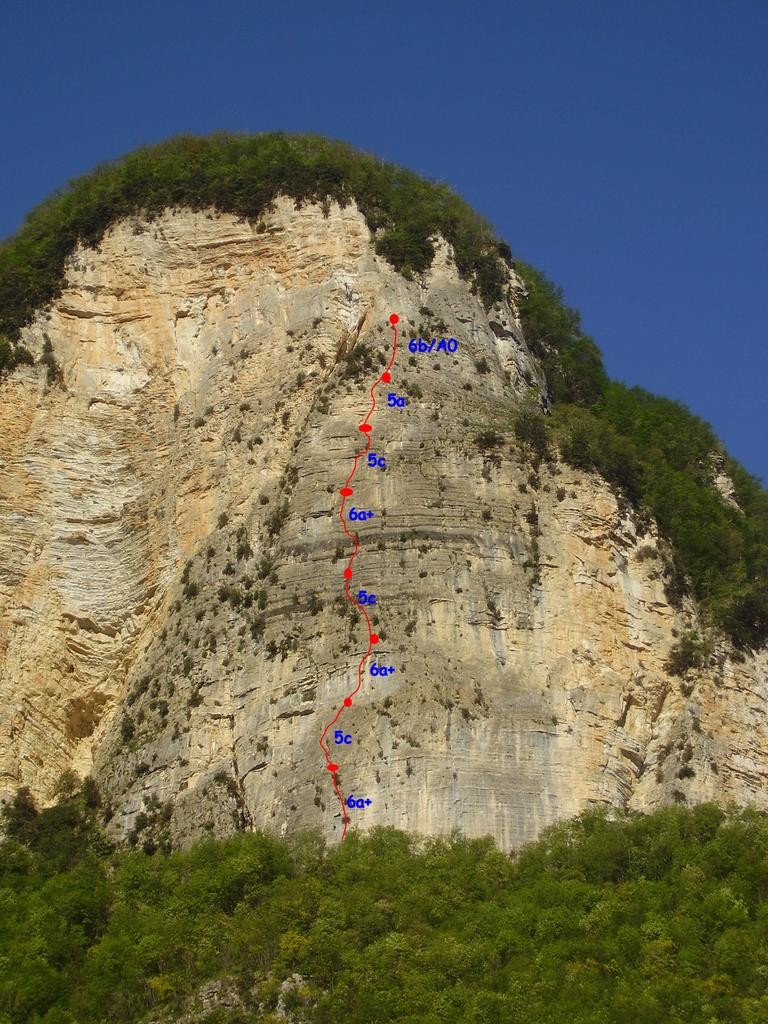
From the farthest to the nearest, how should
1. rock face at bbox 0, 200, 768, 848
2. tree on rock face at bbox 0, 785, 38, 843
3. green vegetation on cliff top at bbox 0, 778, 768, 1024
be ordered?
tree on rock face at bbox 0, 785, 38, 843 < rock face at bbox 0, 200, 768, 848 < green vegetation on cliff top at bbox 0, 778, 768, 1024

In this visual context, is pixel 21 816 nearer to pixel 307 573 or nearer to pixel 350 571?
pixel 307 573

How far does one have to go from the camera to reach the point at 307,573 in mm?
37781

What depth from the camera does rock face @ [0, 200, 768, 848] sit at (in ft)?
116

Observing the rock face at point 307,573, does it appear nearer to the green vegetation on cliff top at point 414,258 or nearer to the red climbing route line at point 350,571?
the red climbing route line at point 350,571

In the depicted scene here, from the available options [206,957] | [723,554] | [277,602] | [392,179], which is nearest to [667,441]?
[723,554]

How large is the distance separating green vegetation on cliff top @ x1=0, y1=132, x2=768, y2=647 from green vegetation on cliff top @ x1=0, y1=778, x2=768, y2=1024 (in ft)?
31.8

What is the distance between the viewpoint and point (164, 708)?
3722 centimetres

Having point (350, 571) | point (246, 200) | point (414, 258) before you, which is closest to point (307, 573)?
point (350, 571)

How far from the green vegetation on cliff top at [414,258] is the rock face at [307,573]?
665 mm

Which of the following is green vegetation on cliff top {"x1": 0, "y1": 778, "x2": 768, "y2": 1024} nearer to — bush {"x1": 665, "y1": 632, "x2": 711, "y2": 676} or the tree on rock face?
the tree on rock face

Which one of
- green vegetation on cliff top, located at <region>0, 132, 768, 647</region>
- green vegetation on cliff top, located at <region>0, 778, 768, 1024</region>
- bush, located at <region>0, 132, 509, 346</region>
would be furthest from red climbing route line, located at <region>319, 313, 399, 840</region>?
green vegetation on cliff top, located at <region>0, 132, 768, 647</region>

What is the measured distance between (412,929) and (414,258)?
18.7m

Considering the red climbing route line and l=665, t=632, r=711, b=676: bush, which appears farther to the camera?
l=665, t=632, r=711, b=676: bush

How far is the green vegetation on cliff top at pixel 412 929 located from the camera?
29.3m
